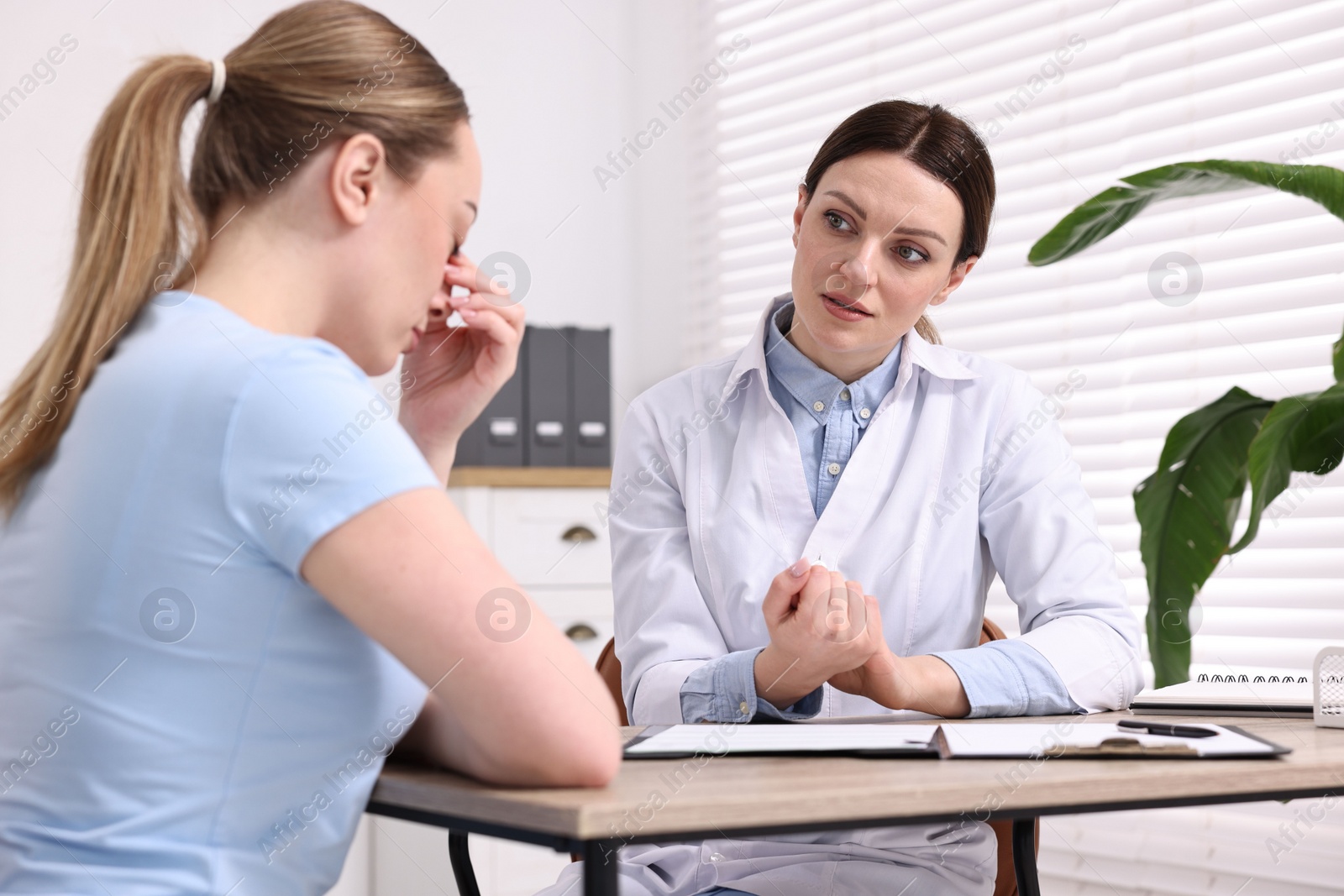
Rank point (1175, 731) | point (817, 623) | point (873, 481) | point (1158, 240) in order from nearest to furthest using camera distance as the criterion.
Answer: point (1175, 731) → point (817, 623) → point (873, 481) → point (1158, 240)

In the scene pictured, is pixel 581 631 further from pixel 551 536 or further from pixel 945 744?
pixel 945 744

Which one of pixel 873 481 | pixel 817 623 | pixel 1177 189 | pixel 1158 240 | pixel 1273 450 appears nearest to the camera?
pixel 817 623

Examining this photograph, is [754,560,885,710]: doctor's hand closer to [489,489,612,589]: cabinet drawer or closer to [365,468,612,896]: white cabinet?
[365,468,612,896]: white cabinet

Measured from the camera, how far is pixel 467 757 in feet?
2.81

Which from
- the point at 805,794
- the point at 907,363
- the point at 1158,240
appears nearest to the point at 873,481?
the point at 907,363

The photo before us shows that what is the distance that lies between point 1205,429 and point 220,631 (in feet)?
4.59

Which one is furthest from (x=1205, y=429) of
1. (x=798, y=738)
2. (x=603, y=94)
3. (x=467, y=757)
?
(x=603, y=94)

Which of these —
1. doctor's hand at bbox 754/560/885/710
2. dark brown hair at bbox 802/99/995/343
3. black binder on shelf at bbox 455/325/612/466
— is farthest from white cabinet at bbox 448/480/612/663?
doctor's hand at bbox 754/560/885/710

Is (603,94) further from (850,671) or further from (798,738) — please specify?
(798,738)

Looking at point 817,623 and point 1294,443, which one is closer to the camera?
point 817,623

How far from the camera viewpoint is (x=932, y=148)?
1.63m

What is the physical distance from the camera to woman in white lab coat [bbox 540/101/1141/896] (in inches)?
57.1

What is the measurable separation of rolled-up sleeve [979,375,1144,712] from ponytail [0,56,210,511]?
102cm

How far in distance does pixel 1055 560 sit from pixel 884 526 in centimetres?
22
